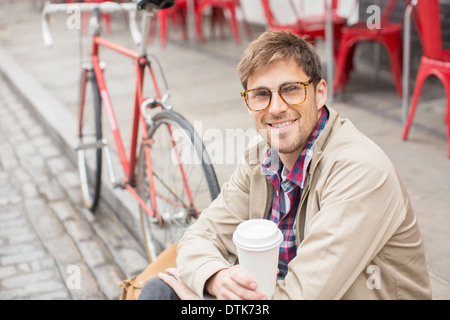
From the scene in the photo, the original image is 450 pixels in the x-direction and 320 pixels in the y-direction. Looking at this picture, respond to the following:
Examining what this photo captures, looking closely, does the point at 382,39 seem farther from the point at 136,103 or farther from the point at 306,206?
the point at 306,206

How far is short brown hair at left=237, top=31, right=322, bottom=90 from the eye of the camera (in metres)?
1.87

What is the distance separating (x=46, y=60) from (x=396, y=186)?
338 inches

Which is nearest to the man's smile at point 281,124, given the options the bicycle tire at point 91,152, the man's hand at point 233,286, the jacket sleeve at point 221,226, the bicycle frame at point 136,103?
the jacket sleeve at point 221,226

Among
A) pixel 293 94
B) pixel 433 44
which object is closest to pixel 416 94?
pixel 433 44

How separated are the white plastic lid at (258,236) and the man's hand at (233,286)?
0.14 metres

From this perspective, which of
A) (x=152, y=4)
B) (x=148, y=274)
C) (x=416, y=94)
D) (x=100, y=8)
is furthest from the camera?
(x=416, y=94)

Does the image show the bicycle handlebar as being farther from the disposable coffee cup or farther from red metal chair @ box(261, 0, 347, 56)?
red metal chair @ box(261, 0, 347, 56)

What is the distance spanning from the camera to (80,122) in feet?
14.3

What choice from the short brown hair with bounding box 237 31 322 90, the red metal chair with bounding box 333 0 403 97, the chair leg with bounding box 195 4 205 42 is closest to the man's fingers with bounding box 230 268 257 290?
the short brown hair with bounding box 237 31 322 90

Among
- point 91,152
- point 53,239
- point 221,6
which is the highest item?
point 221,6

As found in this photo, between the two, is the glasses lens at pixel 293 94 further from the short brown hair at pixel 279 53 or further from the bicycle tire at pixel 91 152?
the bicycle tire at pixel 91 152

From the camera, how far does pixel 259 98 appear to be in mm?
1932

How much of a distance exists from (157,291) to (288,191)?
25.5 inches

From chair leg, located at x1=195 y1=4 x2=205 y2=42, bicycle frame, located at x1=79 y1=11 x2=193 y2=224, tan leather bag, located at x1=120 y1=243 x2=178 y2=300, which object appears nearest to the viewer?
tan leather bag, located at x1=120 y1=243 x2=178 y2=300
